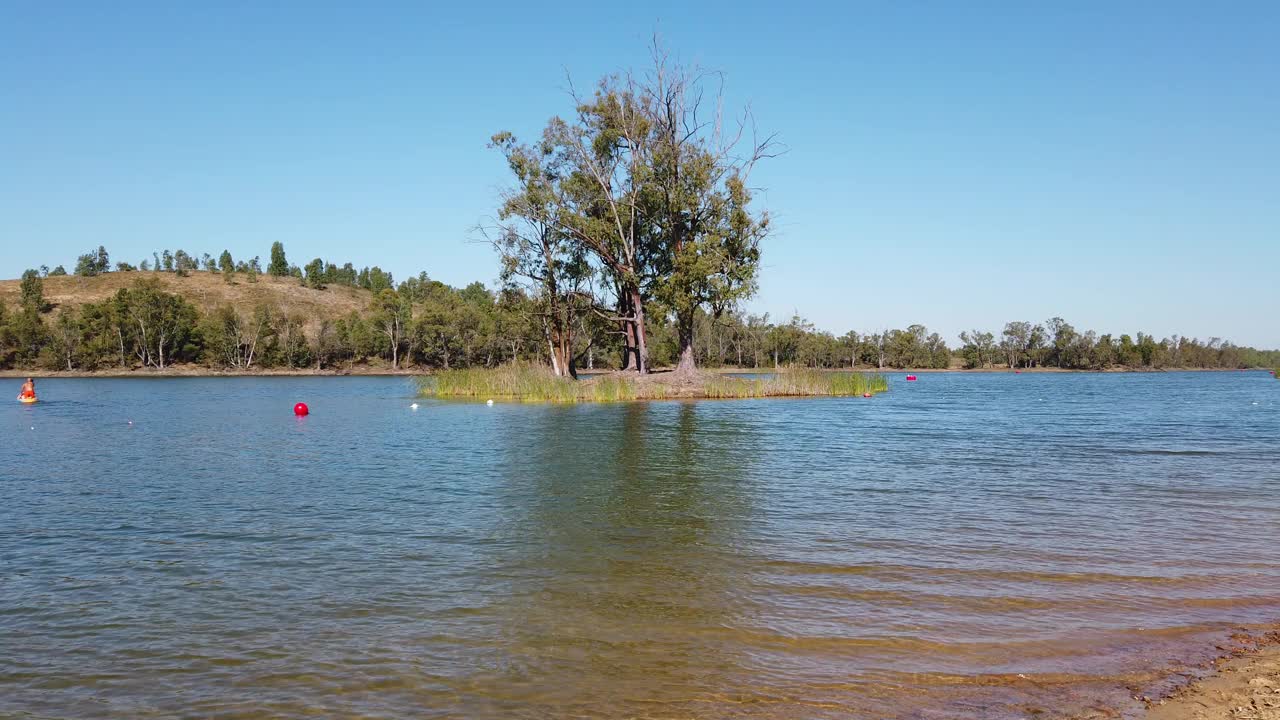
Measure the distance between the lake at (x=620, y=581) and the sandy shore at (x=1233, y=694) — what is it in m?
0.33

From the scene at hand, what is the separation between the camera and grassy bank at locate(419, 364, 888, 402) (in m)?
48.2

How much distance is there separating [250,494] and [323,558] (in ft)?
21.2

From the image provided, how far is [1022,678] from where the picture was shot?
7.16m

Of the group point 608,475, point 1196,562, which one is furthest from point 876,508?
point 608,475

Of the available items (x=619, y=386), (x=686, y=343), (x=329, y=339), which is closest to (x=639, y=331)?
(x=686, y=343)

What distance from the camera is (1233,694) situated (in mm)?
6582

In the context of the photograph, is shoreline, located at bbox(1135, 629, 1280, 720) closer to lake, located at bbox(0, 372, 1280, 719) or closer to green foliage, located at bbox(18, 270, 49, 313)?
lake, located at bbox(0, 372, 1280, 719)

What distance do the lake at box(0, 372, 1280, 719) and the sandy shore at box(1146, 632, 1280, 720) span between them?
12.9 inches

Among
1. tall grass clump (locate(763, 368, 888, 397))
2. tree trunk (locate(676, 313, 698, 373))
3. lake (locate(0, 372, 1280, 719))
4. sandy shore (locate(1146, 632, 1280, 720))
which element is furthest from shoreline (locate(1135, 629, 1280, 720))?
tree trunk (locate(676, 313, 698, 373))

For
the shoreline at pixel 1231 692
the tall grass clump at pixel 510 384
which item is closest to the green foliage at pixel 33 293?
the tall grass clump at pixel 510 384

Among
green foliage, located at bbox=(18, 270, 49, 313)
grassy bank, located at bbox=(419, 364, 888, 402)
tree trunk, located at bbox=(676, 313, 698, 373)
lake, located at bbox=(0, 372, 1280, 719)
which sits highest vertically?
green foliage, located at bbox=(18, 270, 49, 313)

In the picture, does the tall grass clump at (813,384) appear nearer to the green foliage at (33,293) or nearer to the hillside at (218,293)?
the hillside at (218,293)

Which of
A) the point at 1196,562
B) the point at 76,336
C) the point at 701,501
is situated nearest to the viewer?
the point at 1196,562

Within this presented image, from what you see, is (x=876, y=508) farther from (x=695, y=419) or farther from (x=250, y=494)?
(x=695, y=419)
